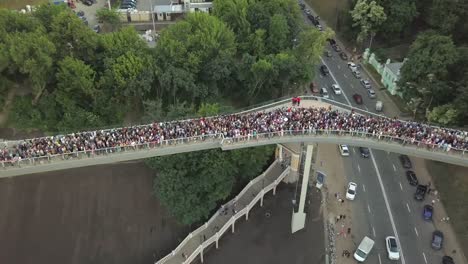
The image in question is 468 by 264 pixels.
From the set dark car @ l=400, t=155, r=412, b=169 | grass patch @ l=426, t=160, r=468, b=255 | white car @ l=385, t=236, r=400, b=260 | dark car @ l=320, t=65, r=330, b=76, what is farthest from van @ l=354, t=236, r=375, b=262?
dark car @ l=320, t=65, r=330, b=76

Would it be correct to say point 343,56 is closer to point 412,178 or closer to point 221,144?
point 412,178

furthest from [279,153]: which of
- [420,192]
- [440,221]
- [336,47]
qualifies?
[336,47]

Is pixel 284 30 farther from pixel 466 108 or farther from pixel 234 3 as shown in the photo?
pixel 466 108

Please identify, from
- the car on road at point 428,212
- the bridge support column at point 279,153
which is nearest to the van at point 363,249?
the car on road at point 428,212

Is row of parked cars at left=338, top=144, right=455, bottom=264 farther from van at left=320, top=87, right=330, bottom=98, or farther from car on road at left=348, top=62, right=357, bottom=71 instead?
car on road at left=348, top=62, right=357, bottom=71

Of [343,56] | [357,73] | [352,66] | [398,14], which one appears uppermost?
[398,14]

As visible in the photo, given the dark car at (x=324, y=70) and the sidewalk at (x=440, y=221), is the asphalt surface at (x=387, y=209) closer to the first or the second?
the sidewalk at (x=440, y=221)
